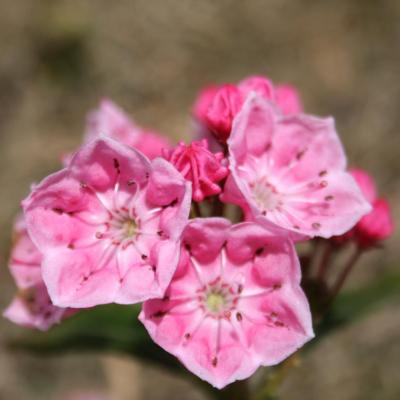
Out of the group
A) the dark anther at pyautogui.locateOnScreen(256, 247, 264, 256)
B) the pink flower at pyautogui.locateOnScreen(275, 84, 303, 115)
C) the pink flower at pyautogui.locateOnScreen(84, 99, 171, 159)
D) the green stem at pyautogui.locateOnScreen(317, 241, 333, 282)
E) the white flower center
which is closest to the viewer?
the dark anther at pyautogui.locateOnScreen(256, 247, 264, 256)

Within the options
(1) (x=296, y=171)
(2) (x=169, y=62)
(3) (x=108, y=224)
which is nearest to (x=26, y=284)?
(3) (x=108, y=224)

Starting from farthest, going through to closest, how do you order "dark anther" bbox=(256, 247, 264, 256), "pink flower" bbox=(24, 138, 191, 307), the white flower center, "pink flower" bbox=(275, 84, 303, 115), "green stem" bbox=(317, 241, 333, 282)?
"pink flower" bbox=(275, 84, 303, 115)
"green stem" bbox=(317, 241, 333, 282)
the white flower center
"dark anther" bbox=(256, 247, 264, 256)
"pink flower" bbox=(24, 138, 191, 307)

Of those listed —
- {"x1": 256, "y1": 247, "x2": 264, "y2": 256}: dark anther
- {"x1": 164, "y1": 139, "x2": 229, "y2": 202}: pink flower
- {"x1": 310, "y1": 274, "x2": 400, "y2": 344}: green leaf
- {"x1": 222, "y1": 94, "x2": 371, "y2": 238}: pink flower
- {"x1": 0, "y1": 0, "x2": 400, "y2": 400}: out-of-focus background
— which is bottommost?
{"x1": 0, "y1": 0, "x2": 400, "y2": 400}: out-of-focus background

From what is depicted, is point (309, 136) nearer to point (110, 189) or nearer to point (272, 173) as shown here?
point (272, 173)

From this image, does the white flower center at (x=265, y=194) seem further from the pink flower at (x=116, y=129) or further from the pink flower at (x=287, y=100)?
the pink flower at (x=116, y=129)

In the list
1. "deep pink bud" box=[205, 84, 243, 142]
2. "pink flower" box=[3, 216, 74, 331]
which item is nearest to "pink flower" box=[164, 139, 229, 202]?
"deep pink bud" box=[205, 84, 243, 142]

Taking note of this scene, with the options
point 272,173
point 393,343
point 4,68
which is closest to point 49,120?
point 4,68

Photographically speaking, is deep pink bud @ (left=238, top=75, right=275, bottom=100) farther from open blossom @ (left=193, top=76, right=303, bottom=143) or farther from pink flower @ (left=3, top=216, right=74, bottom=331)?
pink flower @ (left=3, top=216, right=74, bottom=331)
